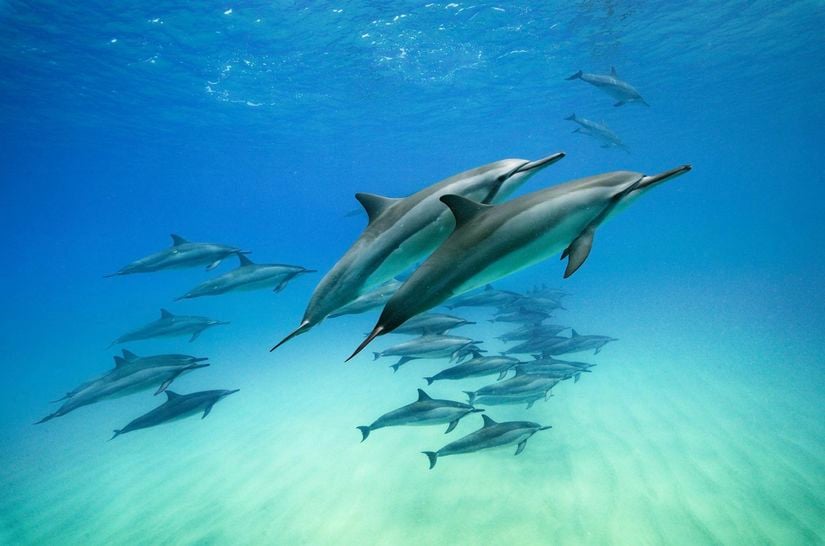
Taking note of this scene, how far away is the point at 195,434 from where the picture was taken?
9.56 m

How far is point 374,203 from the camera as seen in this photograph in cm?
236

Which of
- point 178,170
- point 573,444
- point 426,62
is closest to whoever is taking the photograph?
point 573,444

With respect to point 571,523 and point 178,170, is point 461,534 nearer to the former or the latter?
point 571,523

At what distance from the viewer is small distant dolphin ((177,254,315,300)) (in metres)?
5.91

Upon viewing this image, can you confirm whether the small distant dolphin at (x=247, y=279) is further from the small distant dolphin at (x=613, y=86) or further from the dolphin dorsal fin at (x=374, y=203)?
the small distant dolphin at (x=613, y=86)

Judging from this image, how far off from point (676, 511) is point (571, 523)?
1302 millimetres

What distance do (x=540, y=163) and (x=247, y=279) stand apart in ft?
17.2

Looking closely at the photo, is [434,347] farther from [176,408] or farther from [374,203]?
[374,203]

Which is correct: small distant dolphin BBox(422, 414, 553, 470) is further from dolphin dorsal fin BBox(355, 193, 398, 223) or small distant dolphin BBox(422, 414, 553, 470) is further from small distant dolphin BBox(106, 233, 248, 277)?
small distant dolphin BBox(106, 233, 248, 277)

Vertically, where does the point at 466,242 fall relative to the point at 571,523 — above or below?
above

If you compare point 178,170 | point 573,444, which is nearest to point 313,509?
point 573,444

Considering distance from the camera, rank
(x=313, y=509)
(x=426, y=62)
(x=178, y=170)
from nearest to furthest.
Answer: (x=313, y=509) → (x=426, y=62) → (x=178, y=170)

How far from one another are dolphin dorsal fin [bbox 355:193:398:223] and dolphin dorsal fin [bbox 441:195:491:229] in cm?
63

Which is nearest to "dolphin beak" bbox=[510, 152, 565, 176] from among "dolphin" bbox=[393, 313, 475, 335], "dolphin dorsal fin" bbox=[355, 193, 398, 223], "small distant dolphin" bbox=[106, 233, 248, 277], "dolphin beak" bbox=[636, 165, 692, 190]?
"dolphin beak" bbox=[636, 165, 692, 190]
